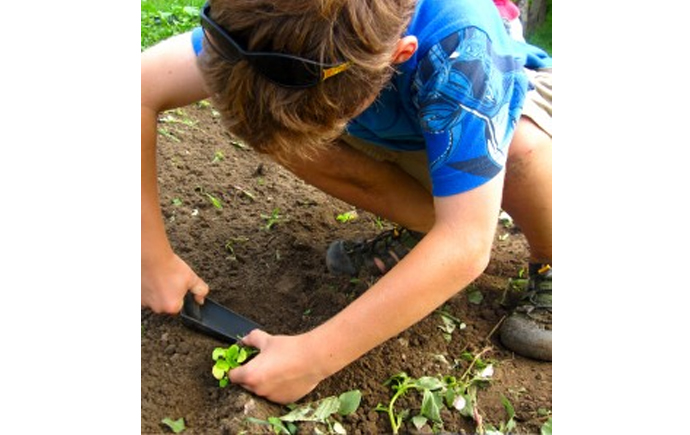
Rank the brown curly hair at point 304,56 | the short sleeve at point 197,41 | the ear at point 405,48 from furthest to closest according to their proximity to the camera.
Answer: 1. the short sleeve at point 197,41
2. the ear at point 405,48
3. the brown curly hair at point 304,56

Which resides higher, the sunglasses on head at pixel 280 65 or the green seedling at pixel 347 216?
the sunglasses on head at pixel 280 65

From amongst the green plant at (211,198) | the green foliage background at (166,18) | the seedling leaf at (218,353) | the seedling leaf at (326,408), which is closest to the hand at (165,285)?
the seedling leaf at (218,353)

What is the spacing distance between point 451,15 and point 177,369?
2.92ft

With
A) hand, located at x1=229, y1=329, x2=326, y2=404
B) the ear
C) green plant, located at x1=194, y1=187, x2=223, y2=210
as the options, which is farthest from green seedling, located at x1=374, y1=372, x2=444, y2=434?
green plant, located at x1=194, y1=187, x2=223, y2=210

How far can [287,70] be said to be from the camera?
3.78 ft

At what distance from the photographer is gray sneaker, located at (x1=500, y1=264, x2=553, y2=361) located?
1.72 meters

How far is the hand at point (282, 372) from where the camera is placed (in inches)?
54.5

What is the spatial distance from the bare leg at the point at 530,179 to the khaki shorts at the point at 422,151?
0.03 metres

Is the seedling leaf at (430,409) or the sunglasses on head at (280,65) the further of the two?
the seedling leaf at (430,409)

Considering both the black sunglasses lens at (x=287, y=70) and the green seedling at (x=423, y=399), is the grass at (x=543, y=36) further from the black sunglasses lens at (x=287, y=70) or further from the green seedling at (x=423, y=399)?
the black sunglasses lens at (x=287, y=70)

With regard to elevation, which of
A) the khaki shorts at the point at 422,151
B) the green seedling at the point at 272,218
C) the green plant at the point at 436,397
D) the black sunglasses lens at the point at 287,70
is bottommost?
the green seedling at the point at 272,218

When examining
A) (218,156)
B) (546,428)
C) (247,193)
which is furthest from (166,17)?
(546,428)

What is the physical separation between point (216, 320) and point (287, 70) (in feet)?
2.23

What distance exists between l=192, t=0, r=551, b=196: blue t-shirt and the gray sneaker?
534mm
